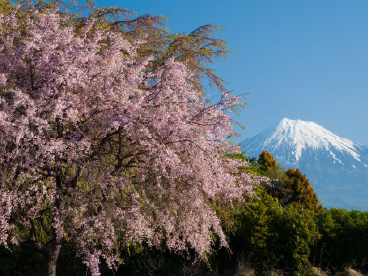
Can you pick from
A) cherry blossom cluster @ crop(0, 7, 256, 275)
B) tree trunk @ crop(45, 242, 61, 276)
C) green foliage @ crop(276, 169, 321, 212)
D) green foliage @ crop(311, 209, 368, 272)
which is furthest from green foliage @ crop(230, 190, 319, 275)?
green foliage @ crop(276, 169, 321, 212)

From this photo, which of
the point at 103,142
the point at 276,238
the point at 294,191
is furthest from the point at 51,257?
the point at 294,191

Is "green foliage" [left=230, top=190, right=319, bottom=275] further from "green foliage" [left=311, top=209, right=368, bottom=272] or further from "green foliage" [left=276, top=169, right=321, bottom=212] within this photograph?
"green foliage" [left=276, top=169, right=321, bottom=212]

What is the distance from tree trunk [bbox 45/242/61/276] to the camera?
8.34 metres

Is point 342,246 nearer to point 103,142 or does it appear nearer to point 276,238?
point 276,238

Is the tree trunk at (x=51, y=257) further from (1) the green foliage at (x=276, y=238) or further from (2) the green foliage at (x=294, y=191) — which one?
(2) the green foliage at (x=294, y=191)

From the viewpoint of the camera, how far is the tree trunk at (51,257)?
27.4 ft

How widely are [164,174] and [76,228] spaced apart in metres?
2.22

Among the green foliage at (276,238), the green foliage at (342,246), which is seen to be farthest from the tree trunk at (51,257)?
the green foliage at (342,246)

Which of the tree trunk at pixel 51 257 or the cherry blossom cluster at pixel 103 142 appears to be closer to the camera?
the cherry blossom cluster at pixel 103 142

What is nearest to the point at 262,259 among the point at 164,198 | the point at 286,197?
the point at 164,198

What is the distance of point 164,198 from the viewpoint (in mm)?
7695

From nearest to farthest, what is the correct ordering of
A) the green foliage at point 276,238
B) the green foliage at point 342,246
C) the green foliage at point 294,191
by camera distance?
1. the green foliage at point 276,238
2. the green foliage at point 342,246
3. the green foliage at point 294,191

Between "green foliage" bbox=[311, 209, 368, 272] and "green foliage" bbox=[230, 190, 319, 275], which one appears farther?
"green foliage" bbox=[311, 209, 368, 272]

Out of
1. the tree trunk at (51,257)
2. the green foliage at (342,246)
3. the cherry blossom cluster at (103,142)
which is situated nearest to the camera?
the cherry blossom cluster at (103,142)
